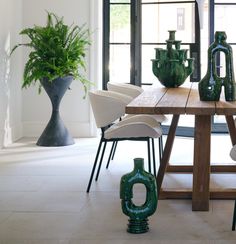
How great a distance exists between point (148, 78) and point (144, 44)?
455mm

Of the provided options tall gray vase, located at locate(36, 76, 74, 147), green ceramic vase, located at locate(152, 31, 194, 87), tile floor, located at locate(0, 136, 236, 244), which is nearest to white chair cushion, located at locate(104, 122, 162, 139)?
tile floor, located at locate(0, 136, 236, 244)

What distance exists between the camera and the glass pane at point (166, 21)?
7074 millimetres

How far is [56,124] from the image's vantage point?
648cm

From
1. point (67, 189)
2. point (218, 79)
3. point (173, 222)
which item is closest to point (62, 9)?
point (67, 189)

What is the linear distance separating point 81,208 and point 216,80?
4.25ft

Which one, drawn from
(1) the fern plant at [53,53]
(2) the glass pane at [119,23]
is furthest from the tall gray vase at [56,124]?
(2) the glass pane at [119,23]

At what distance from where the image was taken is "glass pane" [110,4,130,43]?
7.29m

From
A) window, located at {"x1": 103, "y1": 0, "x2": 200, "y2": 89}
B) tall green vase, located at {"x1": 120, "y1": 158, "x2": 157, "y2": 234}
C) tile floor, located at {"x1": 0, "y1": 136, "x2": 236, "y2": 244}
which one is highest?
window, located at {"x1": 103, "y1": 0, "x2": 200, "y2": 89}

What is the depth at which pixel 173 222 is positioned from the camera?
140 inches

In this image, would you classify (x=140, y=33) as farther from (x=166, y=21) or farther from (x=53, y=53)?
(x=53, y=53)

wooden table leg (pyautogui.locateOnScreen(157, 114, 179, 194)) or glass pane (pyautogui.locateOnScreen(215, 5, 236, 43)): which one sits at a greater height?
glass pane (pyautogui.locateOnScreen(215, 5, 236, 43))

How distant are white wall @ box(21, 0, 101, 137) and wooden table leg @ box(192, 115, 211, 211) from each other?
3463 millimetres

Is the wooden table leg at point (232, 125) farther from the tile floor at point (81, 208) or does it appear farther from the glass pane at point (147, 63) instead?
the glass pane at point (147, 63)

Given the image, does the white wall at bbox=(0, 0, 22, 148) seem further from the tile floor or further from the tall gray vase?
the tile floor
